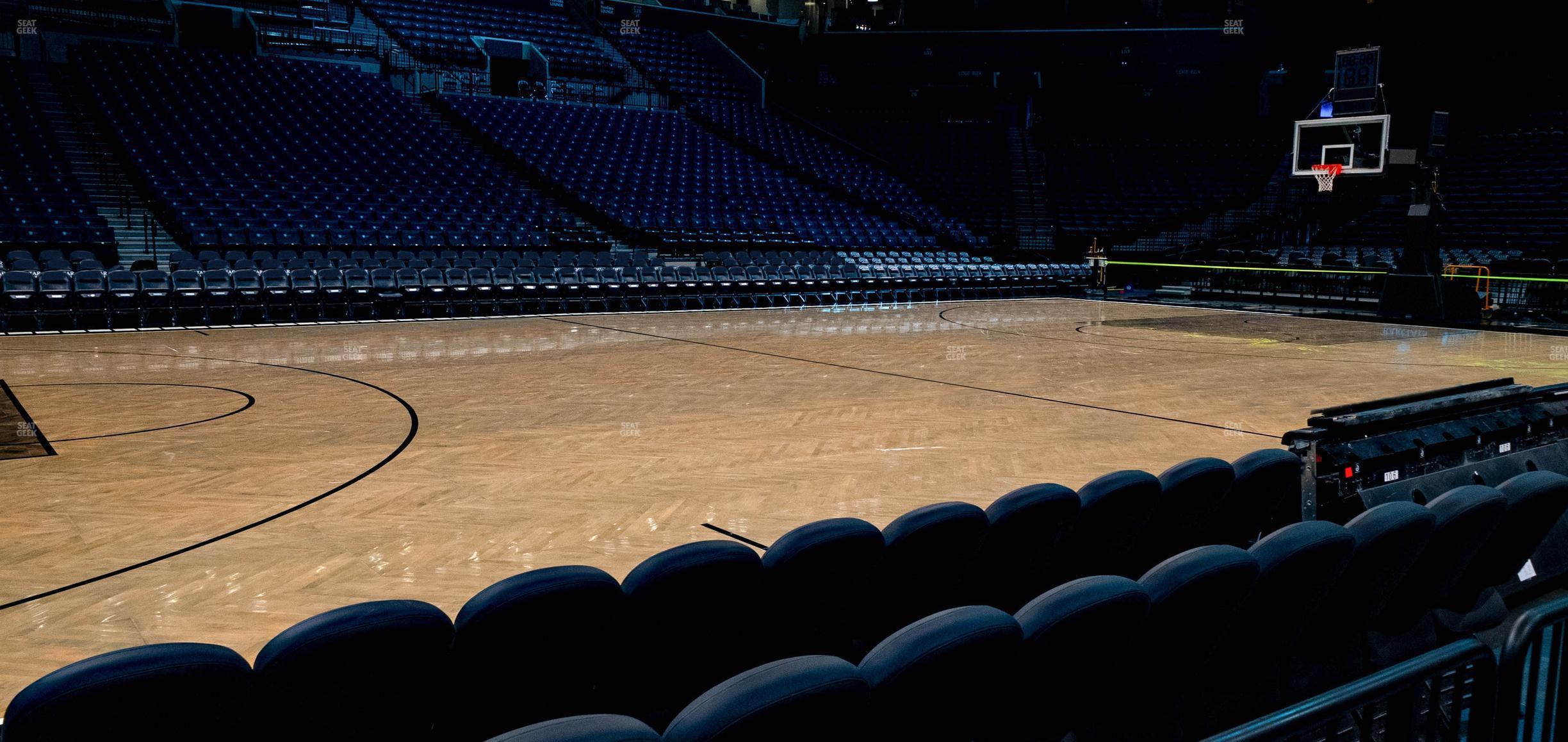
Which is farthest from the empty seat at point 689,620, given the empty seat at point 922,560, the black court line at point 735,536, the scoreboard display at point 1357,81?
the scoreboard display at point 1357,81

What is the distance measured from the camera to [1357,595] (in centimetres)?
250

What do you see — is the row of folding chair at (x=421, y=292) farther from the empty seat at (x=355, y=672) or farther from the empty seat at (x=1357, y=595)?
the empty seat at (x=1357, y=595)

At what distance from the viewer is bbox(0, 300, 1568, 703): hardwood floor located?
388cm

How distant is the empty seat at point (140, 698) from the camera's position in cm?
153

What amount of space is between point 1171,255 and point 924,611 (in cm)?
2172

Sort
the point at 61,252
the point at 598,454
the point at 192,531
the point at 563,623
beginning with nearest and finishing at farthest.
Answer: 1. the point at 563,623
2. the point at 192,531
3. the point at 598,454
4. the point at 61,252

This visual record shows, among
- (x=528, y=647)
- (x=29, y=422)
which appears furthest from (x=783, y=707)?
(x=29, y=422)

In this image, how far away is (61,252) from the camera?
13.3 meters

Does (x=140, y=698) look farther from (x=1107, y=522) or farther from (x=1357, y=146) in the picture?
(x=1357, y=146)

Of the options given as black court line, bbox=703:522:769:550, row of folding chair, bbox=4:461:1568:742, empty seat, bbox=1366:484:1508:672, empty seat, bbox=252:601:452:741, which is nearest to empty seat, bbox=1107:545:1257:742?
row of folding chair, bbox=4:461:1568:742

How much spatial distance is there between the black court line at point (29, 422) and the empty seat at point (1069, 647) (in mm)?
5798

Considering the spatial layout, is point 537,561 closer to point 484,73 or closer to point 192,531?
point 192,531

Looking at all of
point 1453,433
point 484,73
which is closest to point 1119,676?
point 1453,433

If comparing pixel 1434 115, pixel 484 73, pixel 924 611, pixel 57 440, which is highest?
pixel 484 73
